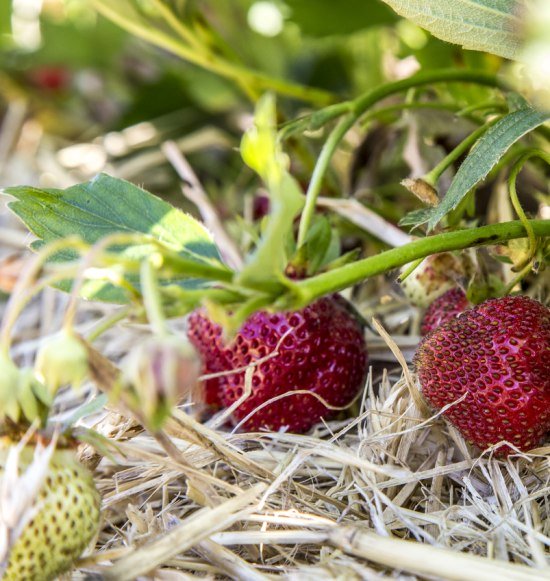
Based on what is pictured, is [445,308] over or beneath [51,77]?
beneath

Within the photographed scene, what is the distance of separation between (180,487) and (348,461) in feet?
0.52

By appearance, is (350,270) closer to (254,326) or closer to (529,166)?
(254,326)

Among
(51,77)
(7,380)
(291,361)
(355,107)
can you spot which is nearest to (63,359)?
(7,380)

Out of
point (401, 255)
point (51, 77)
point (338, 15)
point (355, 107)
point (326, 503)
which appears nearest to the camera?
point (401, 255)

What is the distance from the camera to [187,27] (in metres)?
1.07

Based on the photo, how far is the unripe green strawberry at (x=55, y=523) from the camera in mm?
463

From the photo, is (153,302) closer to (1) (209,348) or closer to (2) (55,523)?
(2) (55,523)

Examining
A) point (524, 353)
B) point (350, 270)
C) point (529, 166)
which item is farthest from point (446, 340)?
point (529, 166)

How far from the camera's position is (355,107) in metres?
0.74

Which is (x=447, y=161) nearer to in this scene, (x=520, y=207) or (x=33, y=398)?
(x=520, y=207)

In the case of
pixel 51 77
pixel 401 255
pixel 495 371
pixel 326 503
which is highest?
pixel 51 77

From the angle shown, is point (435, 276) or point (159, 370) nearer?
point (159, 370)

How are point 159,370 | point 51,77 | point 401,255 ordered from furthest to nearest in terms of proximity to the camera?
point 51,77 → point 401,255 → point 159,370

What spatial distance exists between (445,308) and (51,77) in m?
1.17
